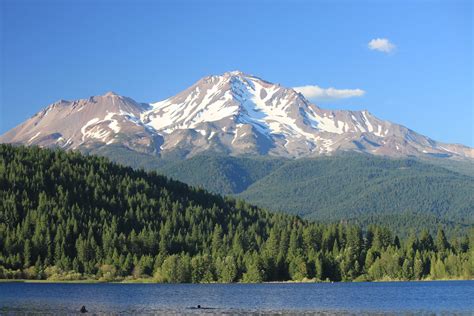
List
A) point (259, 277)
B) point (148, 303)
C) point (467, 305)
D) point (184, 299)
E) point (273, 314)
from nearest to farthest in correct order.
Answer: point (273, 314), point (467, 305), point (148, 303), point (184, 299), point (259, 277)

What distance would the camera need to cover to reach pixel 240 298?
150250 millimetres

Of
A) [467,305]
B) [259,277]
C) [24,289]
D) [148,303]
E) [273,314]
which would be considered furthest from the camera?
[259,277]

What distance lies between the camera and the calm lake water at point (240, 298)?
123875 mm

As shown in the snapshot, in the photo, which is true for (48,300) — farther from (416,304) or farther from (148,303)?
(416,304)

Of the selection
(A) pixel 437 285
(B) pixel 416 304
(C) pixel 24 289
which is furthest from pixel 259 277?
(B) pixel 416 304

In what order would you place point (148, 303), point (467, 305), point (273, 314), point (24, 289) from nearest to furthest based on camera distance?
1. point (273, 314)
2. point (467, 305)
3. point (148, 303)
4. point (24, 289)

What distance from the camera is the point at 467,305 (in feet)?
417

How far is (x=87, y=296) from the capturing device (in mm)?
158250

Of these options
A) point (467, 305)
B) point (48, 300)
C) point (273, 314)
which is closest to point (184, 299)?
point (48, 300)

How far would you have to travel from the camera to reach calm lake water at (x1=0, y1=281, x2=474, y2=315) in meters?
124

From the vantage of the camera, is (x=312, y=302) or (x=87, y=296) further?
(x=87, y=296)

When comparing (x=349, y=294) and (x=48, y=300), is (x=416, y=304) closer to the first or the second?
(x=349, y=294)

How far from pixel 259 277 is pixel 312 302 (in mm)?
60076

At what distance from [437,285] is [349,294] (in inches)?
1327
